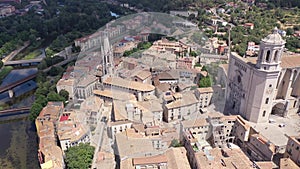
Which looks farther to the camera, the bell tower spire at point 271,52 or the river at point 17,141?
the river at point 17,141

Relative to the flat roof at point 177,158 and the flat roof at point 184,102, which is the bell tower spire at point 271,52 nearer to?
the flat roof at point 184,102

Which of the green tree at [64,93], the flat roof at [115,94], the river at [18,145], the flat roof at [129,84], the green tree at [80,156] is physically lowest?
the river at [18,145]

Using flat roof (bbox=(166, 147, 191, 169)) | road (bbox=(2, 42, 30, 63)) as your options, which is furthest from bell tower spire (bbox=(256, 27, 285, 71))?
road (bbox=(2, 42, 30, 63))

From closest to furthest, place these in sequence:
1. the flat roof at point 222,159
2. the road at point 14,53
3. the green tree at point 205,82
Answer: the flat roof at point 222,159, the green tree at point 205,82, the road at point 14,53

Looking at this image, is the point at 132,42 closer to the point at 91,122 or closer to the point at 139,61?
the point at 139,61

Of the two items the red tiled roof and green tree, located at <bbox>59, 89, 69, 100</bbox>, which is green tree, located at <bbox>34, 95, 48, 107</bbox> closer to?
green tree, located at <bbox>59, 89, 69, 100</bbox>

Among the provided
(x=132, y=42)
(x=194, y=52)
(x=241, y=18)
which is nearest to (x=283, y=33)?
(x=241, y=18)

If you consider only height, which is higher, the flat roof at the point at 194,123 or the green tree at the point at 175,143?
the flat roof at the point at 194,123

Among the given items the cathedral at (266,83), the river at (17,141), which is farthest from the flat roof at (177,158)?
the river at (17,141)
